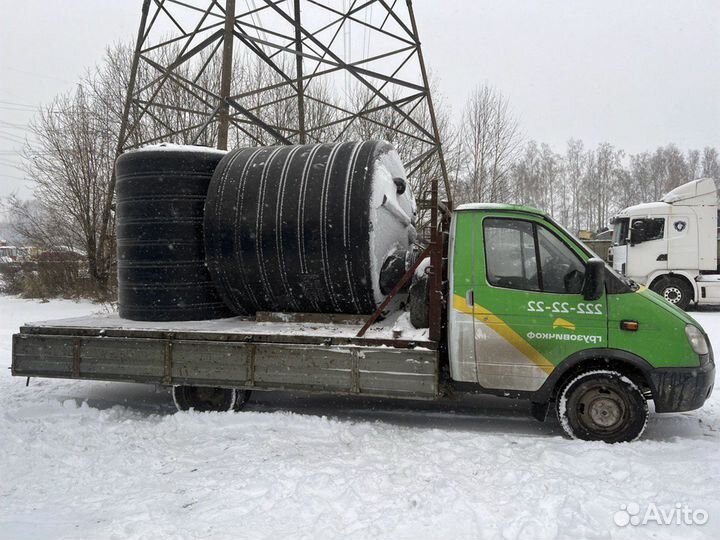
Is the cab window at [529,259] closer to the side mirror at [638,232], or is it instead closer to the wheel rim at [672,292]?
the side mirror at [638,232]

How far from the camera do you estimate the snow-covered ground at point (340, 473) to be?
3.33 meters

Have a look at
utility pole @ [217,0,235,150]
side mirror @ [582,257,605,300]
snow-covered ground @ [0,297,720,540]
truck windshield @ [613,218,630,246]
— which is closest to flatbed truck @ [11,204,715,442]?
side mirror @ [582,257,605,300]

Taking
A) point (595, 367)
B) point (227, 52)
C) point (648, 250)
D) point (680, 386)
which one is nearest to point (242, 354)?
point (595, 367)

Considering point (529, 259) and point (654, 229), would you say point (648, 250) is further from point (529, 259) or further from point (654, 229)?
point (529, 259)

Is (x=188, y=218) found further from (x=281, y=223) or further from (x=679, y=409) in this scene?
(x=679, y=409)

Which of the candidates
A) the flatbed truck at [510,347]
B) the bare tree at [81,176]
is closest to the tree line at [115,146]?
the bare tree at [81,176]

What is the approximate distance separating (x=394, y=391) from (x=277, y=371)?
118 centimetres

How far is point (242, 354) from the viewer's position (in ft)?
17.3

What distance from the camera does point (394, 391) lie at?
495cm

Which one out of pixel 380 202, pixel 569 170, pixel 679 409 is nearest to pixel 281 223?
pixel 380 202

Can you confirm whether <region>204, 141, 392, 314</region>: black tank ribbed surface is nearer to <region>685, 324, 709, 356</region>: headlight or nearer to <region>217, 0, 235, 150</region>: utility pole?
<region>685, 324, 709, 356</region>: headlight

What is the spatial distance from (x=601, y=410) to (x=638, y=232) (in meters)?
11.7

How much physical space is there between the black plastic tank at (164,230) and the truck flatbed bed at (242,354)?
309mm

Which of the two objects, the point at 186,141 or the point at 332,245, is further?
the point at 186,141
